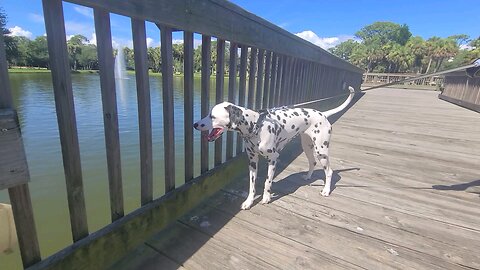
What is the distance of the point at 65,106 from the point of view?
1.41m

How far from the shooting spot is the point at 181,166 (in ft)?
19.1

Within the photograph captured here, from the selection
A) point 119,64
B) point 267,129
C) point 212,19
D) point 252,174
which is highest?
point 212,19

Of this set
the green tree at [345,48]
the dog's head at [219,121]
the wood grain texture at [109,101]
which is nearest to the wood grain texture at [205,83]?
the dog's head at [219,121]

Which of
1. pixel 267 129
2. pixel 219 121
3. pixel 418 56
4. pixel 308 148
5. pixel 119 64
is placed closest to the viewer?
pixel 219 121

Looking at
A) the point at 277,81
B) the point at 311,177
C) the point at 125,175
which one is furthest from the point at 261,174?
the point at 125,175

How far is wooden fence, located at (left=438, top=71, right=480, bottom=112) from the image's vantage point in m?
10.1

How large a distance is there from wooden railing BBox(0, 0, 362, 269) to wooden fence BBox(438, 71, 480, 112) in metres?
10.2

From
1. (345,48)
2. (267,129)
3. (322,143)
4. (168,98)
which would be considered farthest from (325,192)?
(345,48)

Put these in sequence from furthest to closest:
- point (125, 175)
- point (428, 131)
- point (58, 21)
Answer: point (428, 131) < point (125, 175) < point (58, 21)

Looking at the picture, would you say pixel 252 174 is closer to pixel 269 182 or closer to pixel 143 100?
pixel 269 182

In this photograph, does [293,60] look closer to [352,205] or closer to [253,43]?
[253,43]

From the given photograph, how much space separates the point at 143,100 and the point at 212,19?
0.92 meters

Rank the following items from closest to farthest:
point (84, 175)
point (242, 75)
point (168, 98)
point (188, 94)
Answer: point (168, 98)
point (188, 94)
point (242, 75)
point (84, 175)

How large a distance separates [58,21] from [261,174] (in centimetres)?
263
